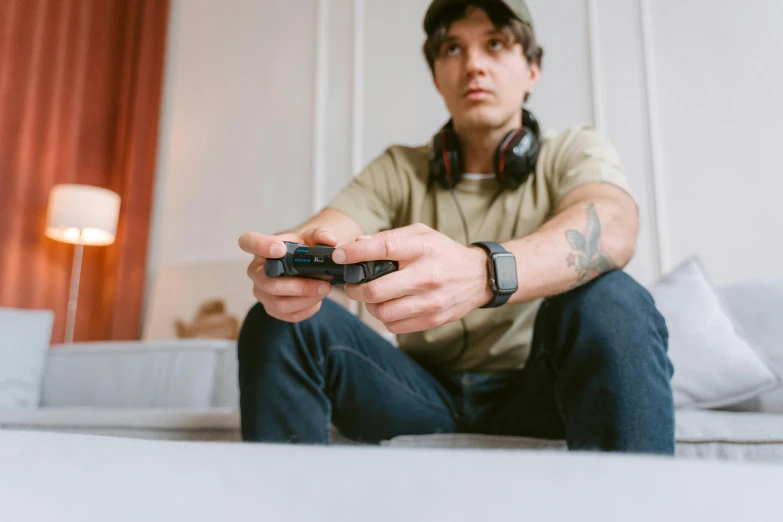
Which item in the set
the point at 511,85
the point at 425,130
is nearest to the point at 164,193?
the point at 425,130

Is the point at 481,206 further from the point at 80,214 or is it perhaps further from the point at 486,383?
the point at 80,214

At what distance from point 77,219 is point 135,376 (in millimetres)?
1026

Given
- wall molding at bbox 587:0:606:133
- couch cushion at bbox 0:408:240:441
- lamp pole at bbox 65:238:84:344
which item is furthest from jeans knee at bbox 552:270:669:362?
lamp pole at bbox 65:238:84:344

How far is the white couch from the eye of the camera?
0.86 metres

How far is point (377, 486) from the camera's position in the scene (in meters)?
0.17

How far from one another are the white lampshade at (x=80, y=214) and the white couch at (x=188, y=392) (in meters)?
0.38

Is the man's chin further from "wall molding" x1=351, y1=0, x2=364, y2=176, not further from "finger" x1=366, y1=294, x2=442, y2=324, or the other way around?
"wall molding" x1=351, y1=0, x2=364, y2=176

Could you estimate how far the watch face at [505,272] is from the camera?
2.04 feet

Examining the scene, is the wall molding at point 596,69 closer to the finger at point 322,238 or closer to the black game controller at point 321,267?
the finger at point 322,238

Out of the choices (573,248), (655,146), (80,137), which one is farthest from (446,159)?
(80,137)

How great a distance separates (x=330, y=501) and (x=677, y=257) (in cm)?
214

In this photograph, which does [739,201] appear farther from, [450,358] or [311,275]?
[311,275]

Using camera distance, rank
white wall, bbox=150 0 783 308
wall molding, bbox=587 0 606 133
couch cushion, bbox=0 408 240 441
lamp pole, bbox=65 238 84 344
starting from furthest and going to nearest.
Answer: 1. lamp pole, bbox=65 238 84 344
2. wall molding, bbox=587 0 606 133
3. white wall, bbox=150 0 783 308
4. couch cushion, bbox=0 408 240 441

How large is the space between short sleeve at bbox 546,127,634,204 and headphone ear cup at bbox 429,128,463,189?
16 centimetres
